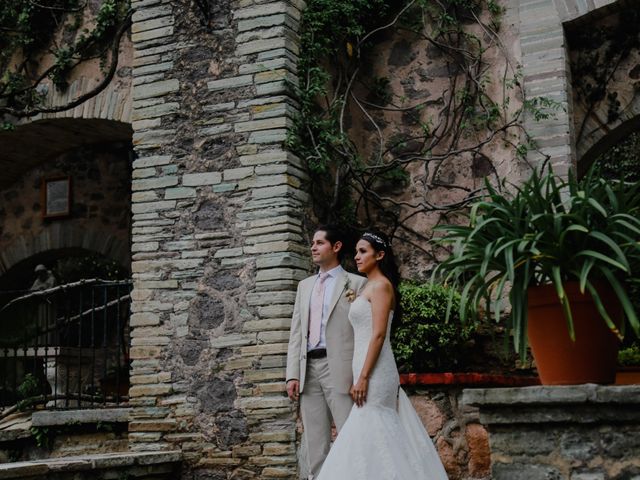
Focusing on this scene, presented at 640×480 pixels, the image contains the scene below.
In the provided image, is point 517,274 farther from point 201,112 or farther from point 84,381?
point 84,381

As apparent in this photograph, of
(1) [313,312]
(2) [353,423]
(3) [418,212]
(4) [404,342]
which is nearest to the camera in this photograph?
(2) [353,423]

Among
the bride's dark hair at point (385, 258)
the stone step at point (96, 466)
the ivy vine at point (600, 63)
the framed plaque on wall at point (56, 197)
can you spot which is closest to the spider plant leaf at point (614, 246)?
the bride's dark hair at point (385, 258)

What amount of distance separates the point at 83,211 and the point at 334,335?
6693mm

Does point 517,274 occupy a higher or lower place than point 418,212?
lower

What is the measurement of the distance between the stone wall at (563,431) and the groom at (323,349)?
1.61 m

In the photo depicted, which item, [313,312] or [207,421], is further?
[207,421]

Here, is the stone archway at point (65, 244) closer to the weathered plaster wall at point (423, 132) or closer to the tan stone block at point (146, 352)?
the tan stone block at point (146, 352)

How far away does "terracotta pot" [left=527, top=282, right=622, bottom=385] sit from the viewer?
3617mm

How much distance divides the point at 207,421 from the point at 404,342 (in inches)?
62.4

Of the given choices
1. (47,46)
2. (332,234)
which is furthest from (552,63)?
(47,46)

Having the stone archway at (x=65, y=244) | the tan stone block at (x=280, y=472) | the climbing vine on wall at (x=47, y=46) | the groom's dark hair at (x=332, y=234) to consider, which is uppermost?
the climbing vine on wall at (x=47, y=46)

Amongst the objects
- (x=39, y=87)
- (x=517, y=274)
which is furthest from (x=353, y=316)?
(x=39, y=87)

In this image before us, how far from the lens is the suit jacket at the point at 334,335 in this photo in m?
5.06

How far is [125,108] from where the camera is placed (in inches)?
331
